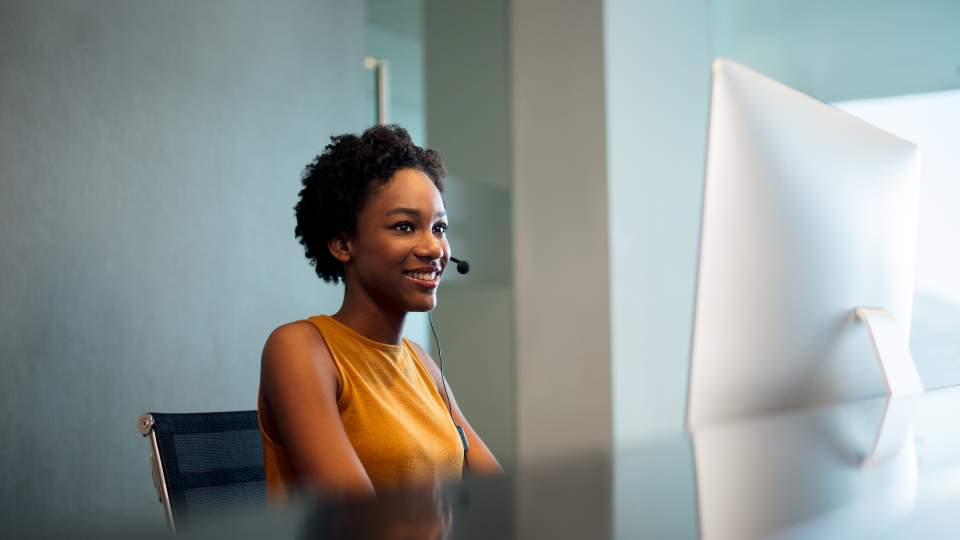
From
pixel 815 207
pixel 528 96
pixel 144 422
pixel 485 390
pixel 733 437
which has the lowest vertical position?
pixel 485 390

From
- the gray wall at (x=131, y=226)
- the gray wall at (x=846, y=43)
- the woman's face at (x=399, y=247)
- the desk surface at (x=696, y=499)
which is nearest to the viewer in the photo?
the desk surface at (x=696, y=499)

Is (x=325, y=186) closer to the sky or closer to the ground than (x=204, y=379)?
closer to the sky

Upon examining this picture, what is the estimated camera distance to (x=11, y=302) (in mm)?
1642

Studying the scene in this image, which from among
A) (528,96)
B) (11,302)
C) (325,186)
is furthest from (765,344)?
(528,96)

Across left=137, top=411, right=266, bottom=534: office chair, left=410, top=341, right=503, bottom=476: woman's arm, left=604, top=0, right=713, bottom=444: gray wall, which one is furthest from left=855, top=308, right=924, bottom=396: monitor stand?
left=604, top=0, right=713, bottom=444: gray wall

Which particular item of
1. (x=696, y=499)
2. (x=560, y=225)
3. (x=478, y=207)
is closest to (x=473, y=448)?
(x=696, y=499)

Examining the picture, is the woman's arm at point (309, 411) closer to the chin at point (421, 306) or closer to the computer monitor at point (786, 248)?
the chin at point (421, 306)

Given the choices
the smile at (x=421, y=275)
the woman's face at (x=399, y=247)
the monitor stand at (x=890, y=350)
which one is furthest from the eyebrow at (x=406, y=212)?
the monitor stand at (x=890, y=350)

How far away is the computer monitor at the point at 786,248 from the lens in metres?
0.82

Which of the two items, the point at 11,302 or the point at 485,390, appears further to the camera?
the point at 485,390

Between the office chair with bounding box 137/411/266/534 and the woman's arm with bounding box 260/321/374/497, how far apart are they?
0.55 feet

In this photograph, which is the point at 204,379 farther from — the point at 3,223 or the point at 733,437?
the point at 733,437

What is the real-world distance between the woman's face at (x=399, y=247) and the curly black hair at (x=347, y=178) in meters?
0.03

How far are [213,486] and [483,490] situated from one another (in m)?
1.11
